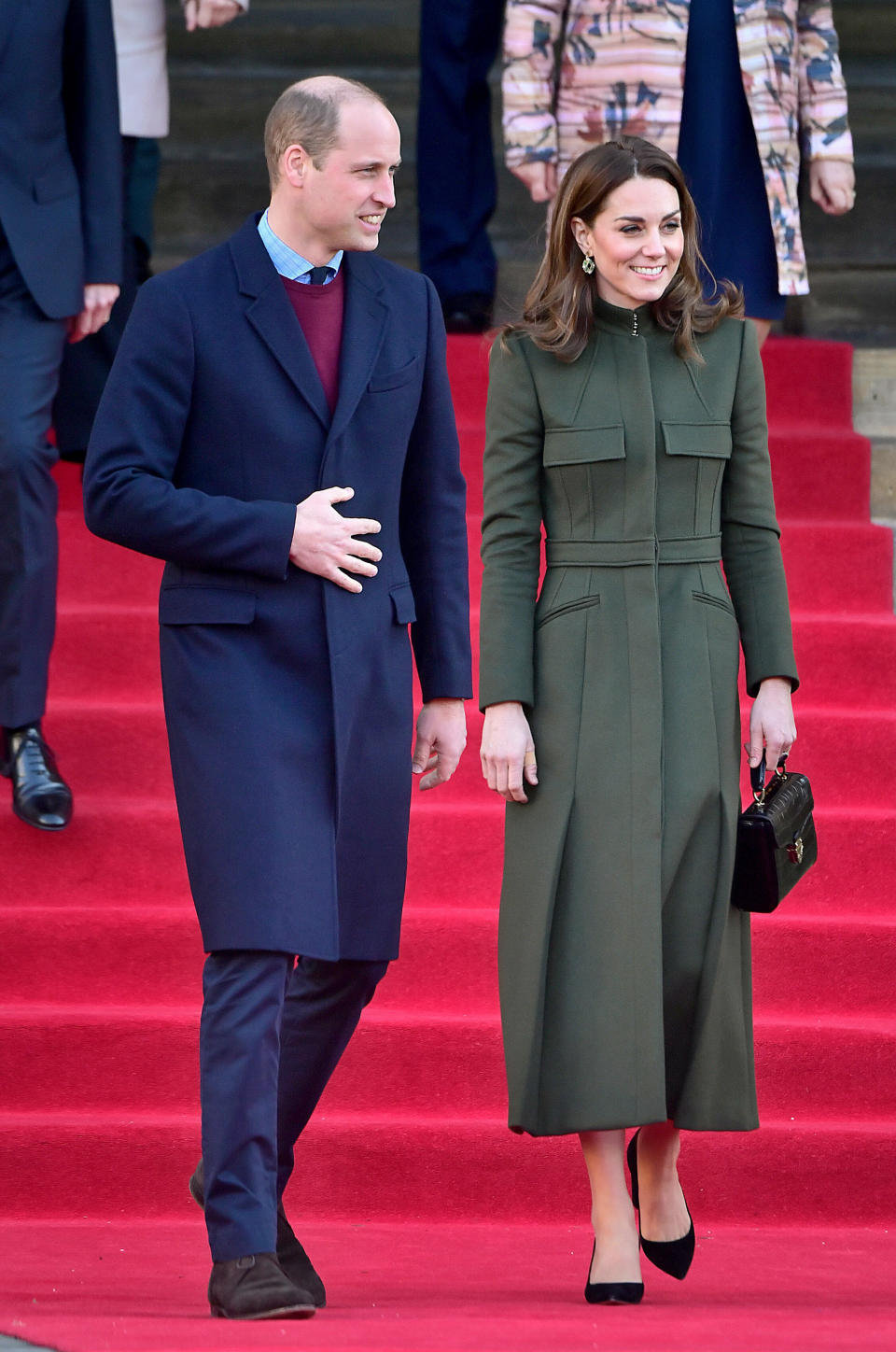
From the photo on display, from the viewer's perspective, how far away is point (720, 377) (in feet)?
10.6

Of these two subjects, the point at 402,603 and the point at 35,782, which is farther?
the point at 35,782

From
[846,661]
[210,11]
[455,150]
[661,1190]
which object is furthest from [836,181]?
[661,1190]

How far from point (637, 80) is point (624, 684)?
208 centimetres

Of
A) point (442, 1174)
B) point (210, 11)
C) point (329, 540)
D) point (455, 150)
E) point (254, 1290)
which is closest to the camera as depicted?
point (254, 1290)

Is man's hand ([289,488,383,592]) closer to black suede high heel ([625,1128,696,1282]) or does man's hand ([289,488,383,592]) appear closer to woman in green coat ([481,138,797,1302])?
woman in green coat ([481,138,797,1302])

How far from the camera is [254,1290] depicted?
2797 mm

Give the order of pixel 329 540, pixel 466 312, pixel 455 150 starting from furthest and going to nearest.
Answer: pixel 466 312 < pixel 455 150 < pixel 329 540

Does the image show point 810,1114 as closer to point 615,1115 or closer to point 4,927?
point 615,1115

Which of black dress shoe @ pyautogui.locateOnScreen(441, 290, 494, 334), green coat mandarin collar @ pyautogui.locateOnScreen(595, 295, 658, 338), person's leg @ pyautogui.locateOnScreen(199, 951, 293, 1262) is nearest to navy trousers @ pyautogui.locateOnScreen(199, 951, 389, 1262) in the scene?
person's leg @ pyautogui.locateOnScreen(199, 951, 293, 1262)

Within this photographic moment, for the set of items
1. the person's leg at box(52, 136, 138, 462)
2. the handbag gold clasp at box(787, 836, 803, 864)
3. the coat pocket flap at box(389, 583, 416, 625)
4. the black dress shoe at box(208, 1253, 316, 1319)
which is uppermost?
the coat pocket flap at box(389, 583, 416, 625)

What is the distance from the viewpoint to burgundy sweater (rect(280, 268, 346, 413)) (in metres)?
3.08

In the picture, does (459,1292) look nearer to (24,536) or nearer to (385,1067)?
(385,1067)

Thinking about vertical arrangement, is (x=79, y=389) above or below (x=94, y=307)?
below

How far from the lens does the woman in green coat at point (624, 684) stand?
3.10m
